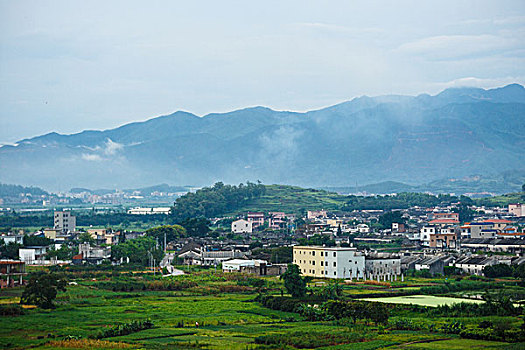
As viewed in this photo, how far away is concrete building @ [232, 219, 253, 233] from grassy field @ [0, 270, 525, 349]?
5379 cm

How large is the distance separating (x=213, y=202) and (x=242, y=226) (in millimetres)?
20100

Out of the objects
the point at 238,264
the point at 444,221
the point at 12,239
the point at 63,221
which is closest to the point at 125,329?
the point at 238,264

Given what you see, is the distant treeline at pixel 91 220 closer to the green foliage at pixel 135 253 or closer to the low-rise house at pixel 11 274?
the green foliage at pixel 135 253

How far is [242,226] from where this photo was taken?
91812 millimetres

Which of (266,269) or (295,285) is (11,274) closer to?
(295,285)

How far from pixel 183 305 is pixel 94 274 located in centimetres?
1429

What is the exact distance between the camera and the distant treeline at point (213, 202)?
4250 inches

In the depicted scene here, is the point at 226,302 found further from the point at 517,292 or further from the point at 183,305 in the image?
the point at 517,292

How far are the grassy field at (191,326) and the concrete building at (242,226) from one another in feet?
176

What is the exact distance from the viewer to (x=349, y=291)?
36.0m

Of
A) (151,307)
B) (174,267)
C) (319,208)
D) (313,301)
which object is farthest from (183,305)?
(319,208)

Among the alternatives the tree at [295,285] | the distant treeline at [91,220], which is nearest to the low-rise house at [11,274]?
the tree at [295,285]

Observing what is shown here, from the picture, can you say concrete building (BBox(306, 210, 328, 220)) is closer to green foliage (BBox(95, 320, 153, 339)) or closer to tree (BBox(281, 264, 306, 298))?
tree (BBox(281, 264, 306, 298))

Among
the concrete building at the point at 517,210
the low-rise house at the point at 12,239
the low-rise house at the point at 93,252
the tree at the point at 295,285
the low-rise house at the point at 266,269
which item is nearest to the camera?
the tree at the point at 295,285
